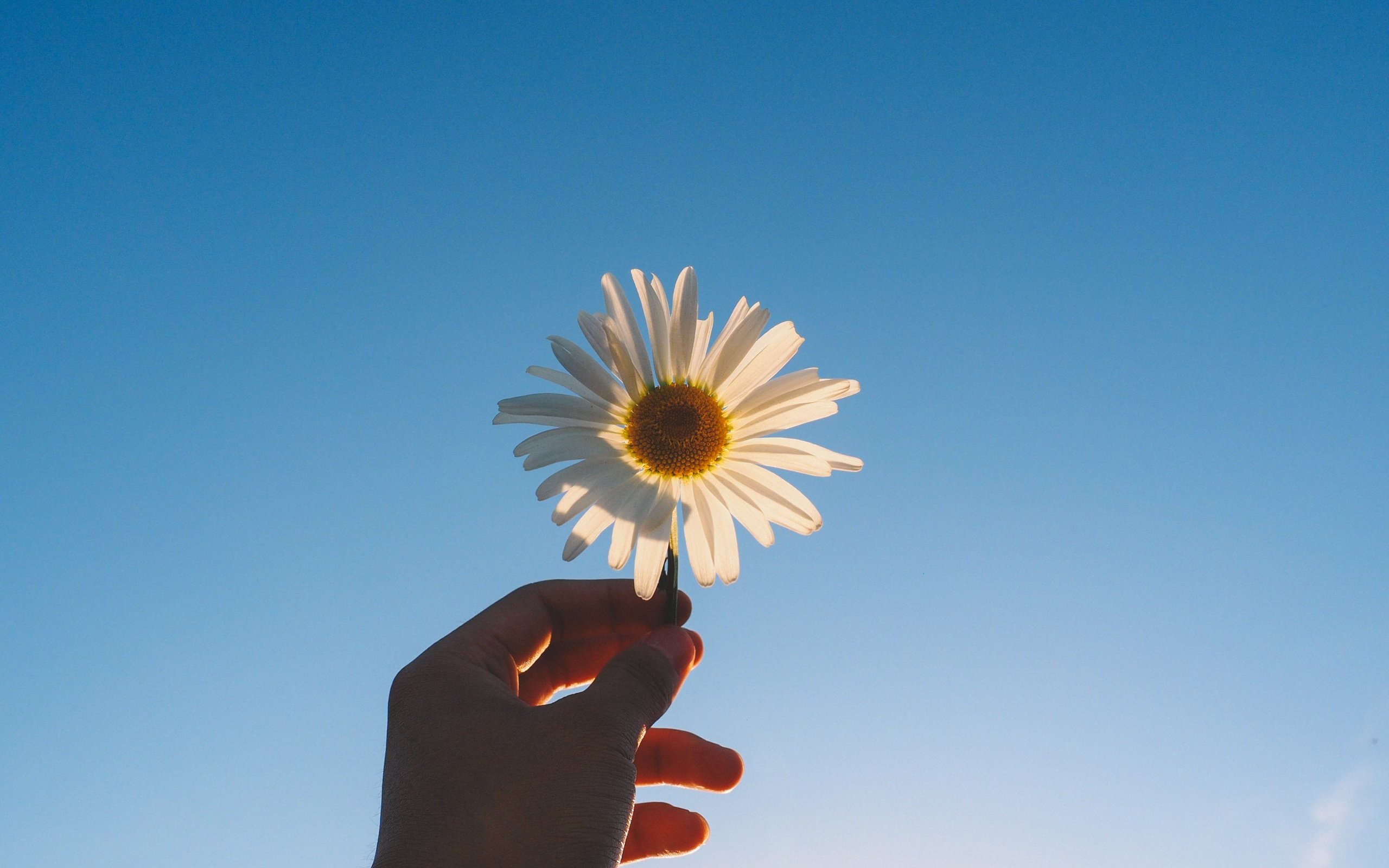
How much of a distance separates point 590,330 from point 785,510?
1.07 meters

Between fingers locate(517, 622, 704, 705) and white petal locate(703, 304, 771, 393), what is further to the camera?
fingers locate(517, 622, 704, 705)

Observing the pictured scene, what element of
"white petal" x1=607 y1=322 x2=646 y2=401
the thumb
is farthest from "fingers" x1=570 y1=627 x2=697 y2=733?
"white petal" x1=607 y1=322 x2=646 y2=401

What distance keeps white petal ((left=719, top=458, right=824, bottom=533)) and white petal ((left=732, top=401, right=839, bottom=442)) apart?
0.14 metres

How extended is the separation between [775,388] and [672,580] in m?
0.94

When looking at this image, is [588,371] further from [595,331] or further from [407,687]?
[407,687]

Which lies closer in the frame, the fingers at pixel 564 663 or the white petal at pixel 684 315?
the white petal at pixel 684 315

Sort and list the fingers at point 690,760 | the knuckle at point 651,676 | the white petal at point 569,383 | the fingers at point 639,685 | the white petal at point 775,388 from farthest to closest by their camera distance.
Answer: the fingers at point 690,760 < the white petal at point 775,388 < the white petal at point 569,383 < the knuckle at point 651,676 < the fingers at point 639,685

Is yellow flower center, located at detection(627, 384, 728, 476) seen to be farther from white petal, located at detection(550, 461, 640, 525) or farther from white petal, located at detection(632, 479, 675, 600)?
white petal, located at detection(632, 479, 675, 600)

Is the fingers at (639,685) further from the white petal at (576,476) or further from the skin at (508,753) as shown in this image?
the white petal at (576,476)

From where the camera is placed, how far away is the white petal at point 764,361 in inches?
125

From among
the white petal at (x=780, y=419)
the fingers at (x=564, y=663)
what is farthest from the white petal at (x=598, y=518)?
the fingers at (x=564, y=663)

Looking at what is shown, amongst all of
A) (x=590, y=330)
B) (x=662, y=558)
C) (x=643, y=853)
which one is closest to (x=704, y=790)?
(x=643, y=853)

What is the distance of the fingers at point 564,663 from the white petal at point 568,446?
1009mm

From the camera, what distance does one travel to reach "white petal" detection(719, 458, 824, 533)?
300 cm
